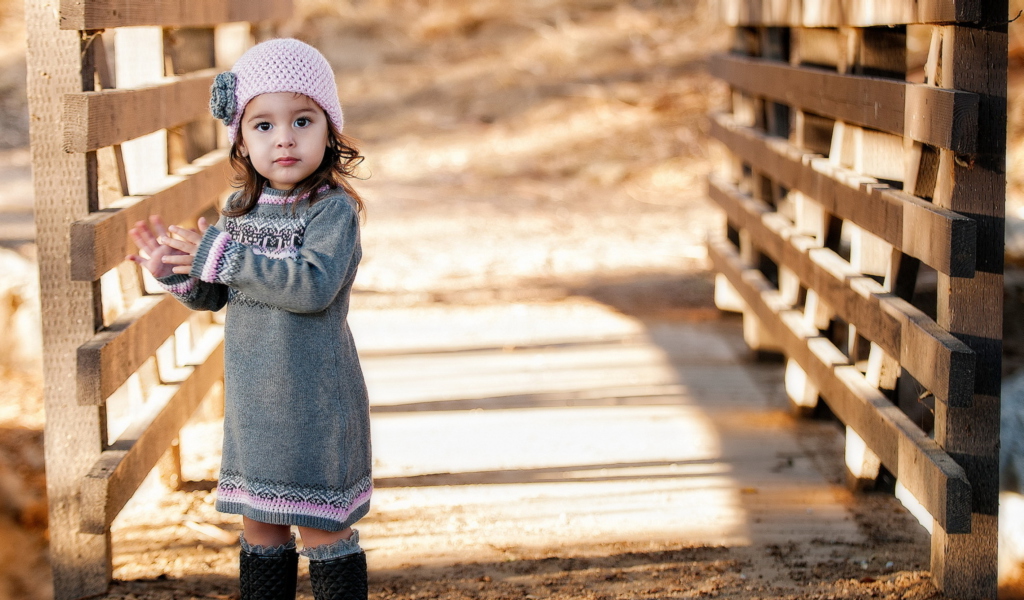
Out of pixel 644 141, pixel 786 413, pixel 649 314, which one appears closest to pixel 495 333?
pixel 649 314

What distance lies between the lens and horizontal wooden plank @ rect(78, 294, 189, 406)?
3094mm

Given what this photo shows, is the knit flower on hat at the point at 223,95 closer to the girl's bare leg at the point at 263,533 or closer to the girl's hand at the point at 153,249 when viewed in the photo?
the girl's hand at the point at 153,249

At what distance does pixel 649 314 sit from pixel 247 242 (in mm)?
4630

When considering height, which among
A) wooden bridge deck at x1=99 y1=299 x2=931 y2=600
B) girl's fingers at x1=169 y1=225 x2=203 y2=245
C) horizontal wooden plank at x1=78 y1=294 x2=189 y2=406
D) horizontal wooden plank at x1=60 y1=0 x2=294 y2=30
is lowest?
wooden bridge deck at x1=99 y1=299 x2=931 y2=600

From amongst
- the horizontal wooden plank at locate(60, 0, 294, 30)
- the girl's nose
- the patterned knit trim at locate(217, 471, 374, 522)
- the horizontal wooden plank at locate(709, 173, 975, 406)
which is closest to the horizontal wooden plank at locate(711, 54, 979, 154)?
the horizontal wooden plank at locate(709, 173, 975, 406)

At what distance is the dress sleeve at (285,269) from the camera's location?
2.57 meters

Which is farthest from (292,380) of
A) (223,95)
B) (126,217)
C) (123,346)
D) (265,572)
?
(126,217)

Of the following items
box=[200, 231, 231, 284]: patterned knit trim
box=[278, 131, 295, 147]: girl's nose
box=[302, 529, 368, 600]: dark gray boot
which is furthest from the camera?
box=[302, 529, 368, 600]: dark gray boot

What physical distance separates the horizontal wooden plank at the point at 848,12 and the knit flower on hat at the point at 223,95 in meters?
1.88

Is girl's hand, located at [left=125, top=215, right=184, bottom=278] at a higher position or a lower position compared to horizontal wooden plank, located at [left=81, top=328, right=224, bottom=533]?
higher

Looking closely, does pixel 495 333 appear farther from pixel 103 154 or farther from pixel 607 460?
pixel 103 154

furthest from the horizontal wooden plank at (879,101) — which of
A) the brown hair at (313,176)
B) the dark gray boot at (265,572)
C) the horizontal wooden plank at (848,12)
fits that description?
the dark gray boot at (265,572)

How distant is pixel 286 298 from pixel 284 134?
396 mm

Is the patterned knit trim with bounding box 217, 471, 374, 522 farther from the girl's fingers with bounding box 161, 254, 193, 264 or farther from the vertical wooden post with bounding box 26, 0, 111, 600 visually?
the vertical wooden post with bounding box 26, 0, 111, 600
